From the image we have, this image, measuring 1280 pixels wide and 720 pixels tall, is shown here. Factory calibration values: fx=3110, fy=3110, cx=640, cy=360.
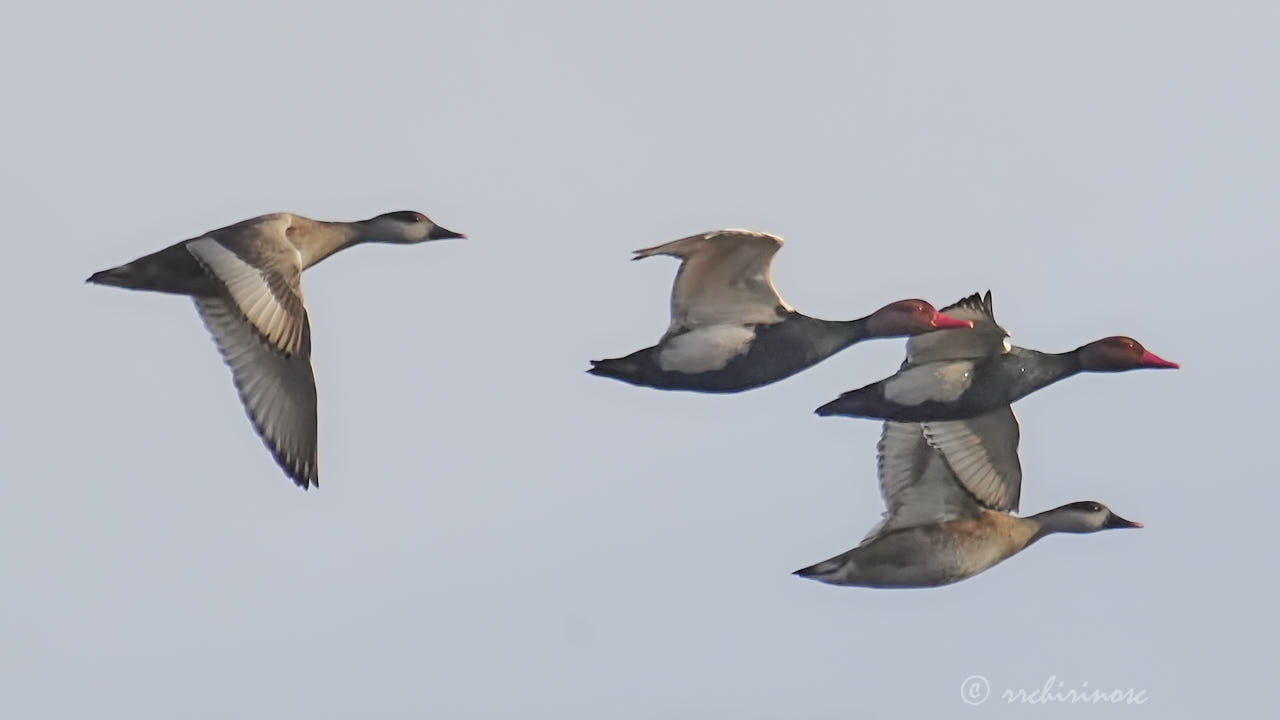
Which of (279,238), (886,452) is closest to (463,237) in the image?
(279,238)

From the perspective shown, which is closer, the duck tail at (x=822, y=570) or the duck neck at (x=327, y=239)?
the duck neck at (x=327, y=239)

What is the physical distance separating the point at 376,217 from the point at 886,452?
510 cm

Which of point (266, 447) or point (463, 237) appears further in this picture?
point (463, 237)

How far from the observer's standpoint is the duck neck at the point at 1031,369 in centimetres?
2683

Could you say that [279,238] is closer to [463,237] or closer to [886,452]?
[463,237]

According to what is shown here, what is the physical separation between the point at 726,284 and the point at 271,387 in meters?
3.86

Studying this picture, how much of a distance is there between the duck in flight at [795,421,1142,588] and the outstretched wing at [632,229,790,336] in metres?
2.49

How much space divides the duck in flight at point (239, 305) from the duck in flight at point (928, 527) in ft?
14.9

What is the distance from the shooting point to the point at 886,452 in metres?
28.1

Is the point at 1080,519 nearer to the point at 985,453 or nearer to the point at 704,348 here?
the point at 985,453

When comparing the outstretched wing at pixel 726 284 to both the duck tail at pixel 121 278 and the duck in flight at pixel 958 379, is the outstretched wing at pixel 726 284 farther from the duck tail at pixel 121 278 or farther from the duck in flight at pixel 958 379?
the duck tail at pixel 121 278

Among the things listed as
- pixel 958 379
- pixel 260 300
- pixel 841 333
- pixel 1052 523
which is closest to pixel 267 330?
pixel 260 300

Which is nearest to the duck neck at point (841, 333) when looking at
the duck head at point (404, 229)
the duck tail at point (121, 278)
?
the duck head at point (404, 229)

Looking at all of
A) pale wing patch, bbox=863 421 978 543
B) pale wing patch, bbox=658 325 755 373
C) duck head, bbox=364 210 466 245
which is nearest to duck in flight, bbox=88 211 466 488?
duck head, bbox=364 210 466 245
